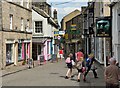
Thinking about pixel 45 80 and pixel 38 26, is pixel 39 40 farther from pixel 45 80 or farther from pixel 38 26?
pixel 45 80

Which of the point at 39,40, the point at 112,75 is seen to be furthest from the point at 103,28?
the point at 39,40

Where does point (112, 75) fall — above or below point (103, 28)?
below

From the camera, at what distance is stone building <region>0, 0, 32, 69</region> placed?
88.4 ft

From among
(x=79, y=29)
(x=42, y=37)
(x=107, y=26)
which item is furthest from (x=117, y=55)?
(x=79, y=29)

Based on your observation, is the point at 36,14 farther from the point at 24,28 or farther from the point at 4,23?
the point at 4,23

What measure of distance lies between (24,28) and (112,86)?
85.0ft

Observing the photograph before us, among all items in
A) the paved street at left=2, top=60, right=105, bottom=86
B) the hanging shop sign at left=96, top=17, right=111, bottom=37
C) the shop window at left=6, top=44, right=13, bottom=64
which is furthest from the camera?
the shop window at left=6, top=44, right=13, bottom=64

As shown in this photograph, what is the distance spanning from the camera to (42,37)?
147 feet

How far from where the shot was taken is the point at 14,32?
98.9 ft

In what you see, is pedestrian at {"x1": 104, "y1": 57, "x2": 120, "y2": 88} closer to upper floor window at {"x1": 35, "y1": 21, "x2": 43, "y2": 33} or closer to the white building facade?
the white building facade

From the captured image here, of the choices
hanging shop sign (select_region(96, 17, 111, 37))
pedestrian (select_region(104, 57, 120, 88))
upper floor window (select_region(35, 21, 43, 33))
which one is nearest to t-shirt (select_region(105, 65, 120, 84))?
pedestrian (select_region(104, 57, 120, 88))

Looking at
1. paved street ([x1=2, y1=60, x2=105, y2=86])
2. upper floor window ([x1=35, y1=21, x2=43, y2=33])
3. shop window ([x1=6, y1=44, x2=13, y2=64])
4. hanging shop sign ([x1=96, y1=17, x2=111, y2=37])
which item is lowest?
paved street ([x1=2, y1=60, x2=105, y2=86])

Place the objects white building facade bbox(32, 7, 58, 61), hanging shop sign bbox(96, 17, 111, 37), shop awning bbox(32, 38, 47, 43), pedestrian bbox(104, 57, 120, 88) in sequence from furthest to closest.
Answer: white building facade bbox(32, 7, 58, 61)
shop awning bbox(32, 38, 47, 43)
hanging shop sign bbox(96, 17, 111, 37)
pedestrian bbox(104, 57, 120, 88)

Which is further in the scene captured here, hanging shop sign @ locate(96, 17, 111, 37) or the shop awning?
the shop awning
